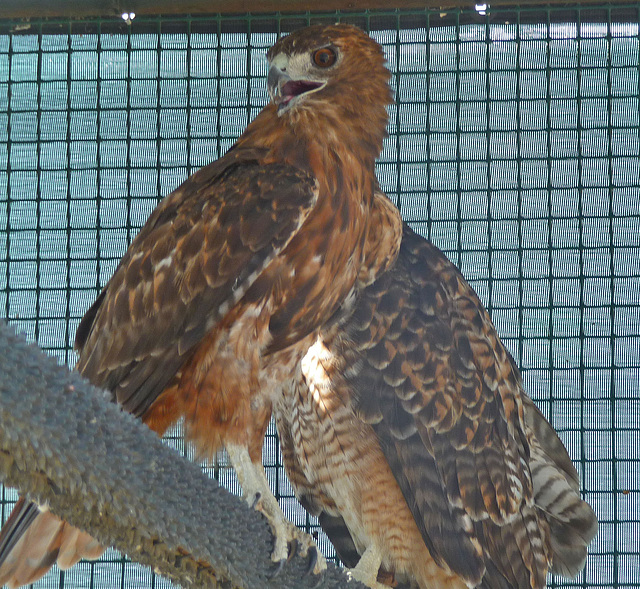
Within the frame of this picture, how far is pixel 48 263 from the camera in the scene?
113 inches

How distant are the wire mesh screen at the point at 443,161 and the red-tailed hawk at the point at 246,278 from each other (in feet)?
2.13

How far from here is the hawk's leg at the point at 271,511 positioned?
1.84 metres

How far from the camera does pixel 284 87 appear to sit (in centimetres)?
224

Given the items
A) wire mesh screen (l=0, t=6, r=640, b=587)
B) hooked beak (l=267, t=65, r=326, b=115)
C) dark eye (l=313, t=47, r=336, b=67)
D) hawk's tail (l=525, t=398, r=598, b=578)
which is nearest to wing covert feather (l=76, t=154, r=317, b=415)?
hooked beak (l=267, t=65, r=326, b=115)

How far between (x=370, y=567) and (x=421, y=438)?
0.40m

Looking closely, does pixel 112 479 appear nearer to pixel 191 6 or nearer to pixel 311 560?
pixel 311 560

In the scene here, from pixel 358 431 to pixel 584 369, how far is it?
2.80 feet

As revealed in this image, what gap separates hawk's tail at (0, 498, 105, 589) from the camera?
1.98 meters

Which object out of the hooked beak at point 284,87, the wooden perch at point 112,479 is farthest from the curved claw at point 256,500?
the hooked beak at point 284,87

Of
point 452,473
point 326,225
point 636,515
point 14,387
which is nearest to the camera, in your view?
point 14,387

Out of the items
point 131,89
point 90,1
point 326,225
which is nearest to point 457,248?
point 326,225

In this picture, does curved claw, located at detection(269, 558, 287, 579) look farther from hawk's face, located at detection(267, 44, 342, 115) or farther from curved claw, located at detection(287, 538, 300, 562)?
hawk's face, located at detection(267, 44, 342, 115)

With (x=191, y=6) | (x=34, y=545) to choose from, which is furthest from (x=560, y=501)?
(x=191, y=6)

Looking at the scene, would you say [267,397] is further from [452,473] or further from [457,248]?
[457,248]
